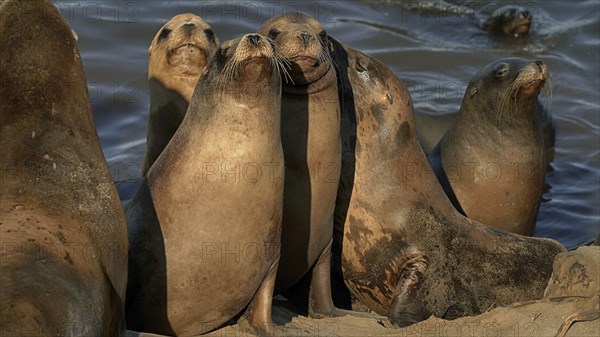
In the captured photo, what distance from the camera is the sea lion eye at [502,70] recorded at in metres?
9.67

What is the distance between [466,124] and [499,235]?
214 cm

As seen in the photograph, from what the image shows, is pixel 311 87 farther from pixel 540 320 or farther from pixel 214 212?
pixel 540 320

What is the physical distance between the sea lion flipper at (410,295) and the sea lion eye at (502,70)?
9.34 feet

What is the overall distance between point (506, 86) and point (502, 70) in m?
0.16

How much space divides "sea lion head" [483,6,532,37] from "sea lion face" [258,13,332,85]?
373 inches

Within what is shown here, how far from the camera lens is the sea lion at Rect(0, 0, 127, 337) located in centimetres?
493

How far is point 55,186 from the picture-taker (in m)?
5.35

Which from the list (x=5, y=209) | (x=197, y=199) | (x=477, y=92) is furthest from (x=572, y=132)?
(x=5, y=209)

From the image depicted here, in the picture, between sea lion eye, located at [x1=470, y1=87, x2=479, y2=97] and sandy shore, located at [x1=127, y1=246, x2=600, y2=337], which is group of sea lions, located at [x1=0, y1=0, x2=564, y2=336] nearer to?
sandy shore, located at [x1=127, y1=246, x2=600, y2=337]

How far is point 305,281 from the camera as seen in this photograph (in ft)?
23.3

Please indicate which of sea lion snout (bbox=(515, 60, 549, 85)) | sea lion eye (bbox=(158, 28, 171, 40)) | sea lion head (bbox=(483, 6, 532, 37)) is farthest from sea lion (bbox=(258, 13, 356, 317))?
sea lion head (bbox=(483, 6, 532, 37))

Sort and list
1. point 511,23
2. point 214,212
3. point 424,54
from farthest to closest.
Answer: point 511,23 → point 424,54 → point 214,212

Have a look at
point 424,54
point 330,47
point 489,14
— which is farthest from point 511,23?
point 330,47

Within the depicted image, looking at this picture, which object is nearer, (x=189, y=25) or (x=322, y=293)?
(x=322, y=293)
